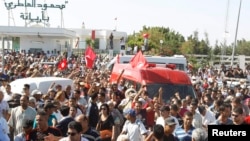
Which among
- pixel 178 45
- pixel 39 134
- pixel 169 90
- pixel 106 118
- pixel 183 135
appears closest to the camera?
pixel 39 134

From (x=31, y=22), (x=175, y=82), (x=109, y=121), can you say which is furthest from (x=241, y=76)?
(x=31, y=22)

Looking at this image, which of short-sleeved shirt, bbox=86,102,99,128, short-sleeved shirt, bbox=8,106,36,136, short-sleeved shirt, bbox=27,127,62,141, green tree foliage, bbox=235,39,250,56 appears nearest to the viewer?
short-sleeved shirt, bbox=27,127,62,141

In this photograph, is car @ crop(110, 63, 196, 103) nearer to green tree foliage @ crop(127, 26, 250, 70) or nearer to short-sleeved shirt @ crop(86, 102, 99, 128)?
short-sleeved shirt @ crop(86, 102, 99, 128)

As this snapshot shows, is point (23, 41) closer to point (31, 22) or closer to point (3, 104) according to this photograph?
point (31, 22)

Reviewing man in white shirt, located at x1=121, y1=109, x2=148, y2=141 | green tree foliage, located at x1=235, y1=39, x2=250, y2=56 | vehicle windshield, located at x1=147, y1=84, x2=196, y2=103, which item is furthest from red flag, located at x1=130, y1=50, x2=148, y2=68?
green tree foliage, located at x1=235, y1=39, x2=250, y2=56

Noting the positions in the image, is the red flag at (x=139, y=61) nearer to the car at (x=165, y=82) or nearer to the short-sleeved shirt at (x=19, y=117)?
the car at (x=165, y=82)

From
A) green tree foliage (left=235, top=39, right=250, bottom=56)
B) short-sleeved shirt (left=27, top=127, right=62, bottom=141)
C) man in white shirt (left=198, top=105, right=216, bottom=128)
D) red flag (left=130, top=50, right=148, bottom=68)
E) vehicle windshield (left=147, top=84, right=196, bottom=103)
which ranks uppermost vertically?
red flag (left=130, top=50, right=148, bottom=68)

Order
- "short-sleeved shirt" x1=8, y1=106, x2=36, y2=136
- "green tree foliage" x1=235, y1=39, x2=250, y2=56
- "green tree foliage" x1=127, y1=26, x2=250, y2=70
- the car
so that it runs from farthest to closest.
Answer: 1. "green tree foliage" x1=235, y1=39, x2=250, y2=56
2. "green tree foliage" x1=127, y1=26, x2=250, y2=70
3. the car
4. "short-sleeved shirt" x1=8, y1=106, x2=36, y2=136

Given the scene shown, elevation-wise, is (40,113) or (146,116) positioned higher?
(40,113)

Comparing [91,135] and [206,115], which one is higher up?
[91,135]

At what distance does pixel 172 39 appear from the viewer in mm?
69625

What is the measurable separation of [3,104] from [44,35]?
40920 mm

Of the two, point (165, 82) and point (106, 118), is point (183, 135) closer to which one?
point (106, 118)

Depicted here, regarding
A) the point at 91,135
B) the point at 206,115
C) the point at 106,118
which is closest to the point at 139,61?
the point at 206,115
